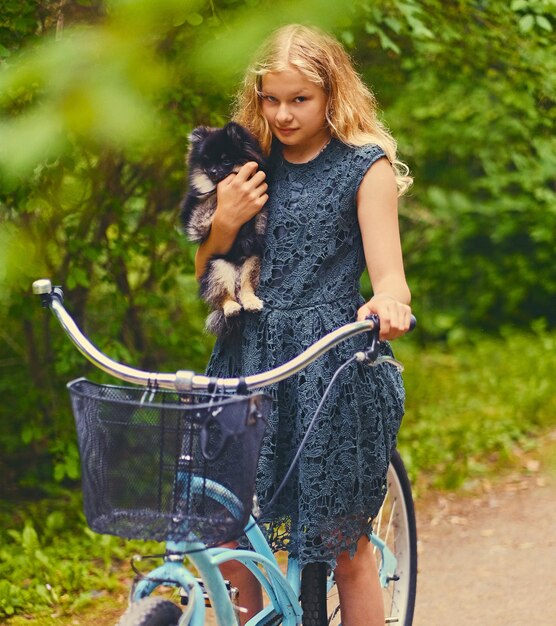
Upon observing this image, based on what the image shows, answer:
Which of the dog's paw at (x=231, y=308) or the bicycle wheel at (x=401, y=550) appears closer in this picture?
the dog's paw at (x=231, y=308)

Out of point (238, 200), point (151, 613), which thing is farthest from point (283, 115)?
Result: point (151, 613)

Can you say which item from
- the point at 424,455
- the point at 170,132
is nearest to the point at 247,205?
the point at 170,132

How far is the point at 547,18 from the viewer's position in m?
4.63

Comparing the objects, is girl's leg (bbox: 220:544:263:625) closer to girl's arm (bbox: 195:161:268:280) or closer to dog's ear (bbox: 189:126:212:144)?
girl's arm (bbox: 195:161:268:280)

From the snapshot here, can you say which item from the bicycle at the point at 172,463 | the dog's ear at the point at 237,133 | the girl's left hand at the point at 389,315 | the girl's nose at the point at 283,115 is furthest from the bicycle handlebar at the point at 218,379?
the dog's ear at the point at 237,133

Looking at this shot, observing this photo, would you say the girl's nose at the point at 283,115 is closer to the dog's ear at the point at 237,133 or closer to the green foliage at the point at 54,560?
the dog's ear at the point at 237,133

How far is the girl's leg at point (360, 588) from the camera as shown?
280cm

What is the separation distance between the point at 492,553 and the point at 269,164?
8.60 ft

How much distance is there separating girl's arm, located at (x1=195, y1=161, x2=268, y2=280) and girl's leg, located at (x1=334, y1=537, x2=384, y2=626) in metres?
0.92

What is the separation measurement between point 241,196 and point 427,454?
3.41m

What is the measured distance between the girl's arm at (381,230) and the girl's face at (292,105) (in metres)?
0.20

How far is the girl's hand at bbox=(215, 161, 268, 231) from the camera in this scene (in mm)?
2736

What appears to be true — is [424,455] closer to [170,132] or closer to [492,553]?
[492,553]

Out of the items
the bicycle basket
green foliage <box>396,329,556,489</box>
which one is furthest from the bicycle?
green foliage <box>396,329,556,489</box>
